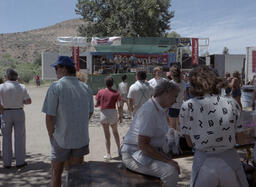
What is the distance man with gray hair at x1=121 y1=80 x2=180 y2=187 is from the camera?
2.44 m

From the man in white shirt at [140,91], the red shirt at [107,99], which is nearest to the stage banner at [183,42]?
the man in white shirt at [140,91]

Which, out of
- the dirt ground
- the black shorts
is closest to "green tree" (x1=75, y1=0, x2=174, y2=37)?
the dirt ground

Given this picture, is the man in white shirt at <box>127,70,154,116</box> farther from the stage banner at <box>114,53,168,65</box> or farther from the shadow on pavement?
the stage banner at <box>114,53,168,65</box>

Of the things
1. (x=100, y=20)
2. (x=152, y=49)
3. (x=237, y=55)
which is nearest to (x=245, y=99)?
(x=152, y=49)

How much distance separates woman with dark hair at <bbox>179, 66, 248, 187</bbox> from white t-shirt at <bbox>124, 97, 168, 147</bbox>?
408 mm

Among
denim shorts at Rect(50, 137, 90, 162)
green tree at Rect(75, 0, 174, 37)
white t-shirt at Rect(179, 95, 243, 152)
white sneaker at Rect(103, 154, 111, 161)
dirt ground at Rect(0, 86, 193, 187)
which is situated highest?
green tree at Rect(75, 0, 174, 37)

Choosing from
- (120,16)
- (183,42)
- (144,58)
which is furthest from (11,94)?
(120,16)

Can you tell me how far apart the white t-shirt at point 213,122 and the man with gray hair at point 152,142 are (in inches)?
18.1

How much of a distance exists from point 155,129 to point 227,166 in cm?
73

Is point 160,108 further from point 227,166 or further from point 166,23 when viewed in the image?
point 166,23

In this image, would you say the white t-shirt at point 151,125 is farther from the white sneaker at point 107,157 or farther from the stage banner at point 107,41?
the stage banner at point 107,41

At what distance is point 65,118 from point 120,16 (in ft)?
89.3

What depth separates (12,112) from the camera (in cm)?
479

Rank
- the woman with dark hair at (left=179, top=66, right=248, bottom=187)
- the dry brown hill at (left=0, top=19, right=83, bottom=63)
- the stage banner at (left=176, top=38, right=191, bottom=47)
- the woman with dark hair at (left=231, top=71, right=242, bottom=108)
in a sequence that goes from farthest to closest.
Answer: the dry brown hill at (left=0, top=19, right=83, bottom=63) < the stage banner at (left=176, top=38, right=191, bottom=47) < the woman with dark hair at (left=231, top=71, right=242, bottom=108) < the woman with dark hair at (left=179, top=66, right=248, bottom=187)
